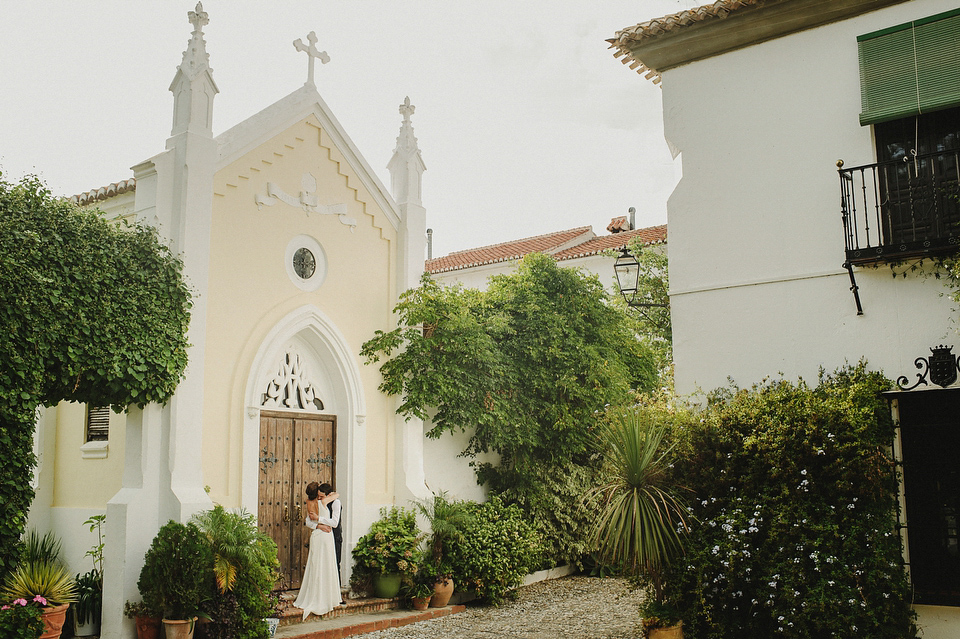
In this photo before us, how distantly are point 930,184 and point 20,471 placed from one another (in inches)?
386

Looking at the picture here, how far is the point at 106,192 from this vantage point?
1099cm

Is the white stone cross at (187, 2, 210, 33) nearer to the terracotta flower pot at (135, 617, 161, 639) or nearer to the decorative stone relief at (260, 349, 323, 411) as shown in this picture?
the decorative stone relief at (260, 349, 323, 411)

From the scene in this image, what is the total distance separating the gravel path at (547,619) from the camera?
972cm

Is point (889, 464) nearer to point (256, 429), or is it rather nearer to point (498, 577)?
point (498, 577)

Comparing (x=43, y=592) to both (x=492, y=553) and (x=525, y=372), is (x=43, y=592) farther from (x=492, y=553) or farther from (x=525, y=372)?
(x=525, y=372)

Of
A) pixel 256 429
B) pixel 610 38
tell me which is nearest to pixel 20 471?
pixel 256 429

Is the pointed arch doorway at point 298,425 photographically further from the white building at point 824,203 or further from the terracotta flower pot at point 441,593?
the white building at point 824,203

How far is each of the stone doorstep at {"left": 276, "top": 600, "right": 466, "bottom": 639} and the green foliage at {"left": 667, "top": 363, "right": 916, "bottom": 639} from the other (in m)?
3.98

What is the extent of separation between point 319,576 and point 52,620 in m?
3.10

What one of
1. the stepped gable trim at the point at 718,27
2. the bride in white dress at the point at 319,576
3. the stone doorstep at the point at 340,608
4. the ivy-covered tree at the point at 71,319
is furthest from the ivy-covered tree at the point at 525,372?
the stepped gable trim at the point at 718,27

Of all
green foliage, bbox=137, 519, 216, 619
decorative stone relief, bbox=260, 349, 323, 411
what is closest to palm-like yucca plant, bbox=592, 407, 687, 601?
green foliage, bbox=137, 519, 216, 619

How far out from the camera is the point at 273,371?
11.1 m

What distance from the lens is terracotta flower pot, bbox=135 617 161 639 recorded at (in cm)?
851

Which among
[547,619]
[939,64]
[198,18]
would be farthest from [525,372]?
[939,64]
